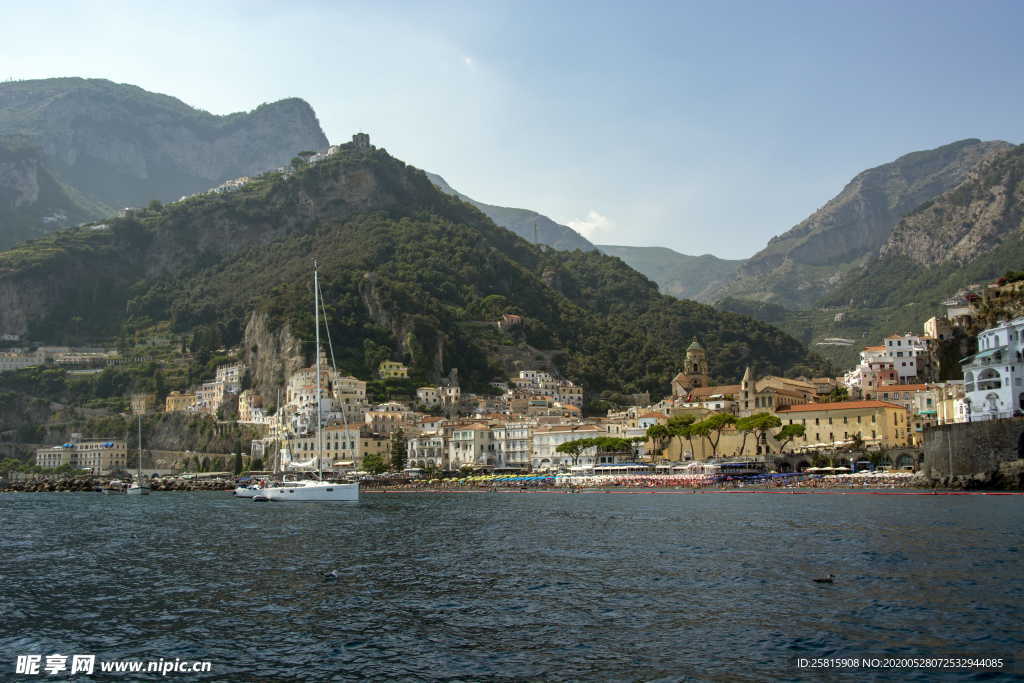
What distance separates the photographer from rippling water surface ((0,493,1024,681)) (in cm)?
1959

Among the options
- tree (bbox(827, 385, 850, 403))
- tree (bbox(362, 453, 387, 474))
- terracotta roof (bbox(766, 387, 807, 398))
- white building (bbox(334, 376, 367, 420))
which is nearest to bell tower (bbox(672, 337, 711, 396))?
terracotta roof (bbox(766, 387, 807, 398))

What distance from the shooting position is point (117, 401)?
15112cm

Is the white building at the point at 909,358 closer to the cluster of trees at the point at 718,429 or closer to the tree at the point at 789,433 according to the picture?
the cluster of trees at the point at 718,429

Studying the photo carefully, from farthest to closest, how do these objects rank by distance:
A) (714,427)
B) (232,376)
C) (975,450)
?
(232,376)
(714,427)
(975,450)

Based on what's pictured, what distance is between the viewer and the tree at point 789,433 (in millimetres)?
99062

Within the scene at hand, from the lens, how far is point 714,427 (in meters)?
104

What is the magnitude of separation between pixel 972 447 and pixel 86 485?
97.4m

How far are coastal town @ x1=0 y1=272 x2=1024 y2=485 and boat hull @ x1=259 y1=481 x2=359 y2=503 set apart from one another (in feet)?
76.1

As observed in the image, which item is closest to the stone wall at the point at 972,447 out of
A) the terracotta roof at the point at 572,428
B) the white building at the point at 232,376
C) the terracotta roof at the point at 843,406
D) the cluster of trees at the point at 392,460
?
the terracotta roof at the point at 843,406

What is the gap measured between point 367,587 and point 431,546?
11.0m

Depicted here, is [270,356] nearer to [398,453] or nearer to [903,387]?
[398,453]

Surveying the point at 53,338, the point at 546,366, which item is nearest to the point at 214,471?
the point at 546,366

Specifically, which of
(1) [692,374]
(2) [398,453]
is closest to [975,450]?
(2) [398,453]

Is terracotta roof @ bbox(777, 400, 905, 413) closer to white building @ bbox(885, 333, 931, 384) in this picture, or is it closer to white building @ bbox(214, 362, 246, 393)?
white building @ bbox(885, 333, 931, 384)
